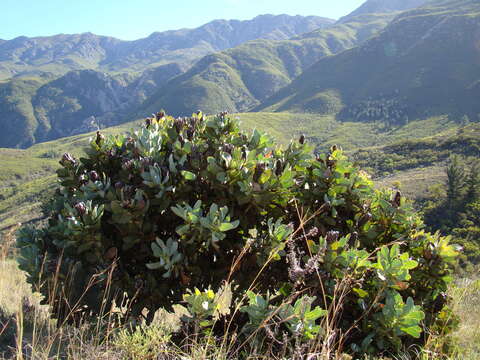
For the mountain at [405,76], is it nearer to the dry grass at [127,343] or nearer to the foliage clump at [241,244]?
the foliage clump at [241,244]

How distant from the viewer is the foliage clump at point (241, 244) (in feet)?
7.95

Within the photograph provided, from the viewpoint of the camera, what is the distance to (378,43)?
6516 inches

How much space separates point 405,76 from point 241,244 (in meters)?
155

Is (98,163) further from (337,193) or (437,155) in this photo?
(437,155)

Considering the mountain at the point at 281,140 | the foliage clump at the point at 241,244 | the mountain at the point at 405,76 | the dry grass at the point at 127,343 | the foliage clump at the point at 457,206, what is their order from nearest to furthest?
the dry grass at the point at 127,343 → the foliage clump at the point at 241,244 → the foliage clump at the point at 457,206 → the mountain at the point at 281,140 → the mountain at the point at 405,76

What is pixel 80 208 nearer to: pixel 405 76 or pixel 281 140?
pixel 281 140

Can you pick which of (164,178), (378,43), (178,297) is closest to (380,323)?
(178,297)

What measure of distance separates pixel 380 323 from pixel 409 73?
157m

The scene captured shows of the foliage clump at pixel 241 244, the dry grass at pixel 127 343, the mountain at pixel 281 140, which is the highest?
the foliage clump at pixel 241 244

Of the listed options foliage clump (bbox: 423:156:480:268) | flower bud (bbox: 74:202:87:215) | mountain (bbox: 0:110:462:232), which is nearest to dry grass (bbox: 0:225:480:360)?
flower bud (bbox: 74:202:87:215)

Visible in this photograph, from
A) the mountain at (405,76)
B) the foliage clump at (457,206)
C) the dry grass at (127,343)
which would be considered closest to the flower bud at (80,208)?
the dry grass at (127,343)

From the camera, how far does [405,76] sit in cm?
13762

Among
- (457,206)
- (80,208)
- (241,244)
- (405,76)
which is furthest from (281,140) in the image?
(80,208)

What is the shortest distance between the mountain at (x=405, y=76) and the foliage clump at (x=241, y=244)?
4864 inches
